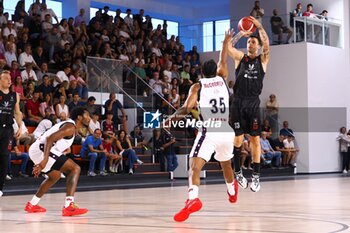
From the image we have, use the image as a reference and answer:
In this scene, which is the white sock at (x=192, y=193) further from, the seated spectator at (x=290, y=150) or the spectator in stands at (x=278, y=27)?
the spectator in stands at (x=278, y=27)

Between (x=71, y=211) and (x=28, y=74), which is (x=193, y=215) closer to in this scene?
(x=71, y=211)

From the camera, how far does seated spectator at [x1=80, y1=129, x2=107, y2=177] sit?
57.2ft

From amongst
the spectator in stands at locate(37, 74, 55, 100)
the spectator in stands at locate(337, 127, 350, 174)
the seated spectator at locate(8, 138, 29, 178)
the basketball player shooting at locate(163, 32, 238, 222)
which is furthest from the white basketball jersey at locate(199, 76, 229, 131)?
the spectator in stands at locate(337, 127, 350, 174)

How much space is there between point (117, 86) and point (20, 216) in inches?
465

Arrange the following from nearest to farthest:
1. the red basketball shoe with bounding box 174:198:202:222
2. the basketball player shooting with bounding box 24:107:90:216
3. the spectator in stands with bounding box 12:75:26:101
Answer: the red basketball shoe with bounding box 174:198:202:222
the basketball player shooting with bounding box 24:107:90:216
the spectator in stands with bounding box 12:75:26:101

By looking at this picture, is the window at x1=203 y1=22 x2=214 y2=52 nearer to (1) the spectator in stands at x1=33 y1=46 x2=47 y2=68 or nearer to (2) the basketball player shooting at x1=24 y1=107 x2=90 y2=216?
(1) the spectator in stands at x1=33 y1=46 x2=47 y2=68

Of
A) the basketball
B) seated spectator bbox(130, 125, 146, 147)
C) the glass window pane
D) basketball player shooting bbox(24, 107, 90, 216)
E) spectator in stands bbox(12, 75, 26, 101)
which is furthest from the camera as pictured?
the glass window pane

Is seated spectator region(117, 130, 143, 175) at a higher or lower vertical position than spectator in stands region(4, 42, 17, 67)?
lower

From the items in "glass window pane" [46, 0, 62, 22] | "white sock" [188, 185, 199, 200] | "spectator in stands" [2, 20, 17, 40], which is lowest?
"white sock" [188, 185, 199, 200]

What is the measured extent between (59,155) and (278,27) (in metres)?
16.8

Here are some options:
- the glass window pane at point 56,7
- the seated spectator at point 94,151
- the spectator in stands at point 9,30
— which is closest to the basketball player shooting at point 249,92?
the seated spectator at point 94,151

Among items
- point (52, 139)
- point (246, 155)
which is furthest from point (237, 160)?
point (246, 155)

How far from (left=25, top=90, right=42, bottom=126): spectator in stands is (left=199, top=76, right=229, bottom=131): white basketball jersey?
31.7 feet

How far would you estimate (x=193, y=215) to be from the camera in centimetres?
866
